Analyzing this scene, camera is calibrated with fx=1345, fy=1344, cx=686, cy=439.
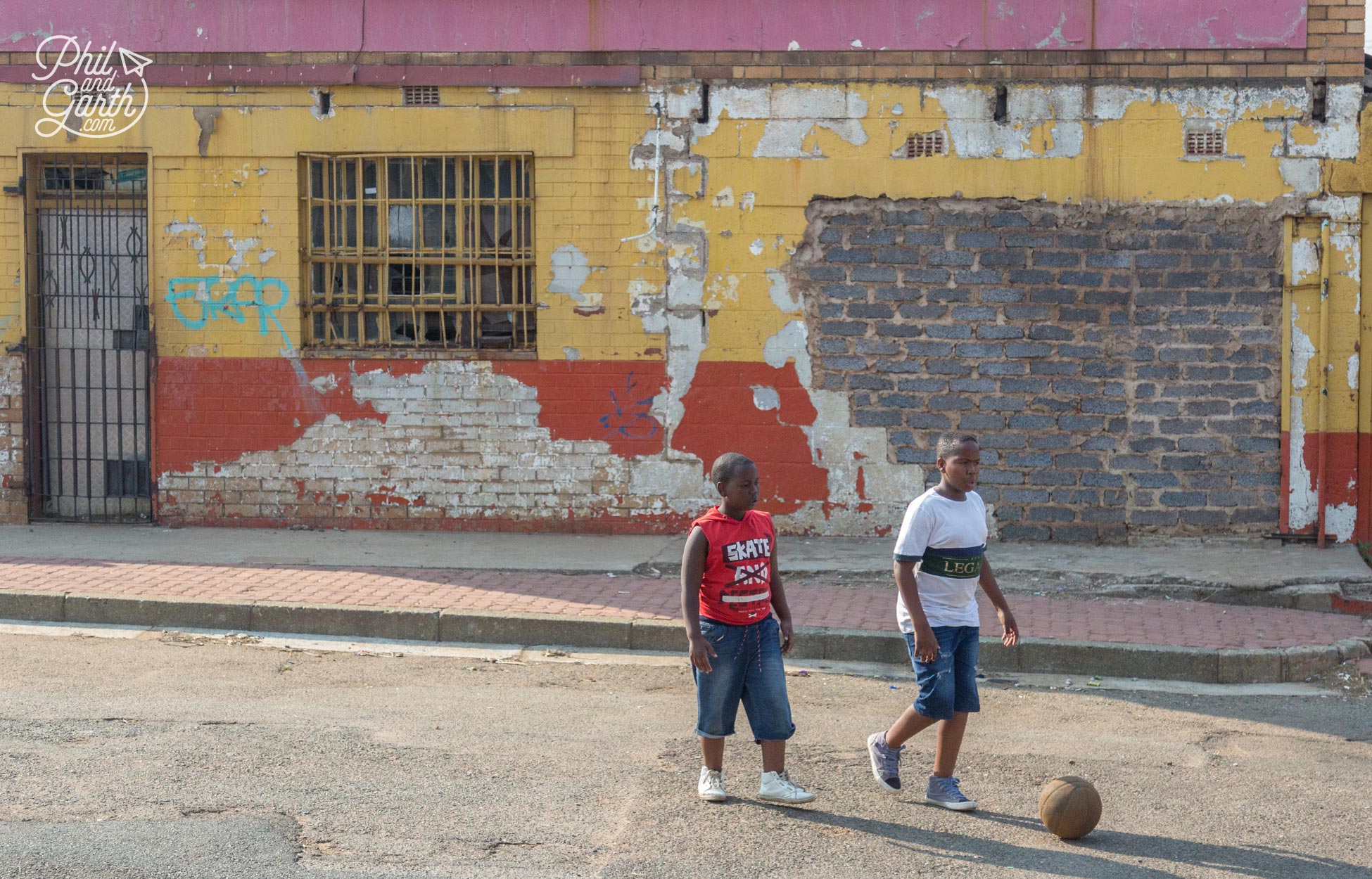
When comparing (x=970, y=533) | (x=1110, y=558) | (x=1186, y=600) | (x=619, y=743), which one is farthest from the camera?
(x=1110, y=558)

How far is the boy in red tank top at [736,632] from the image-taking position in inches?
192

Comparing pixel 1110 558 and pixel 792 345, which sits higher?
pixel 792 345

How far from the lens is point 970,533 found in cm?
495

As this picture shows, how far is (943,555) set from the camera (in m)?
4.96

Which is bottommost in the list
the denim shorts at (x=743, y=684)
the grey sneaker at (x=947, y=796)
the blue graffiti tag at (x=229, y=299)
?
the grey sneaker at (x=947, y=796)

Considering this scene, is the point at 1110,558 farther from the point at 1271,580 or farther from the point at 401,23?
the point at 401,23

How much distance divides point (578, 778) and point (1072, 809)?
1.83 meters

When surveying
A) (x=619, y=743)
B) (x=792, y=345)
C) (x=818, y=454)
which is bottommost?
(x=619, y=743)

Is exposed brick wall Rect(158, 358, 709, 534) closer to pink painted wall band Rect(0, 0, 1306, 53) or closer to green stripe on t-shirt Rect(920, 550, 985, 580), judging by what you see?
pink painted wall band Rect(0, 0, 1306, 53)

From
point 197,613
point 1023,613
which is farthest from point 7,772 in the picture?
point 1023,613

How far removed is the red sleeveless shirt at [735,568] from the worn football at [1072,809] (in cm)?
120

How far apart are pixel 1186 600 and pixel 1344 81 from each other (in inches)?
168

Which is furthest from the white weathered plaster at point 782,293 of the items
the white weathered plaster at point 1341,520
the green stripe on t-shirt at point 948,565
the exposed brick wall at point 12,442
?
the exposed brick wall at point 12,442

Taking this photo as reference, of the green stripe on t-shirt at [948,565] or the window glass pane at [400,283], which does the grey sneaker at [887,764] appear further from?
the window glass pane at [400,283]
